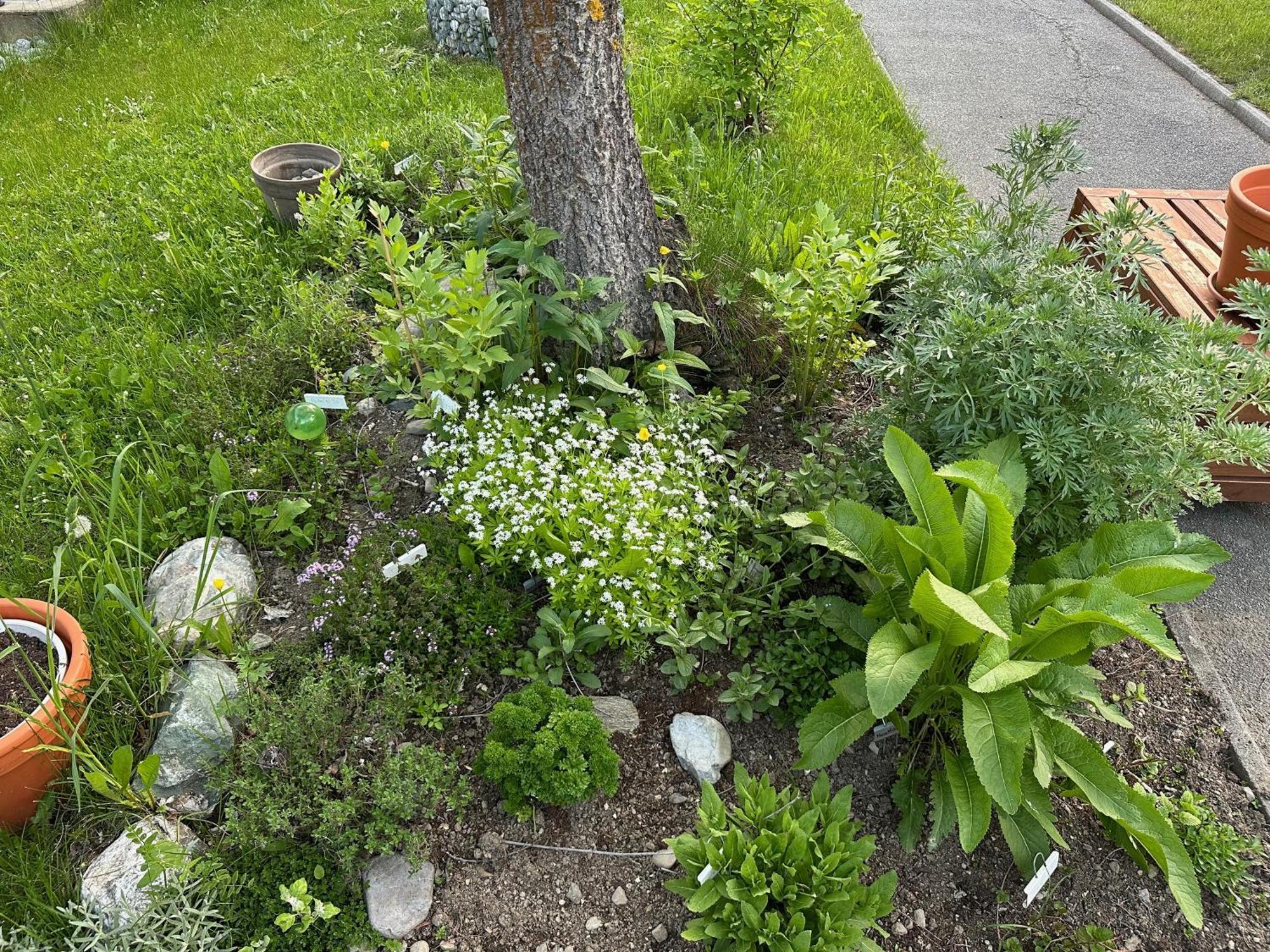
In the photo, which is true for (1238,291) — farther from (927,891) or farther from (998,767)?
(927,891)

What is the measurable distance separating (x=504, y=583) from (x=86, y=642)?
129 cm

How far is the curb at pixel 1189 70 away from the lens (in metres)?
6.11

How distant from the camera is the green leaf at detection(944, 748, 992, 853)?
2.19m

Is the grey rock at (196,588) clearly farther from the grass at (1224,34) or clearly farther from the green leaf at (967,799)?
the grass at (1224,34)

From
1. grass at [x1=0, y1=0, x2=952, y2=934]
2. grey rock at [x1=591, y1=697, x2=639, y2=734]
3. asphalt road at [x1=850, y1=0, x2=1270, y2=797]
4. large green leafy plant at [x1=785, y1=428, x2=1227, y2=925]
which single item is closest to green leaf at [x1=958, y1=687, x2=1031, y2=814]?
large green leafy plant at [x1=785, y1=428, x2=1227, y2=925]

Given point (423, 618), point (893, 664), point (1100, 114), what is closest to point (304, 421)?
point (423, 618)

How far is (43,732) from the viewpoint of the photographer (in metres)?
2.26

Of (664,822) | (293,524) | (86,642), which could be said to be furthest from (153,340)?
(664,822)

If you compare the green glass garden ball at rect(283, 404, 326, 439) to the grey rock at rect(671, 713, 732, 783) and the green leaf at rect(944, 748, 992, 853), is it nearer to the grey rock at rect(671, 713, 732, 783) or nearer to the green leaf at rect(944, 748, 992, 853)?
the grey rock at rect(671, 713, 732, 783)

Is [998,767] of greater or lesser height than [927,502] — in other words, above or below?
below

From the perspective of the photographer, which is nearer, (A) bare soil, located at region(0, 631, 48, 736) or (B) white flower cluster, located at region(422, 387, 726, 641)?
(A) bare soil, located at region(0, 631, 48, 736)

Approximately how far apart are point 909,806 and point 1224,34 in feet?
25.8

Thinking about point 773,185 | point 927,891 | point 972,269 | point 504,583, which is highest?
point 972,269

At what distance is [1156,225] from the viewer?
2.84 meters
